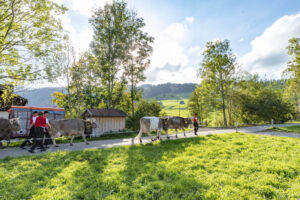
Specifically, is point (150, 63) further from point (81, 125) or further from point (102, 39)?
point (81, 125)

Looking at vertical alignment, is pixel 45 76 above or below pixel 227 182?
above

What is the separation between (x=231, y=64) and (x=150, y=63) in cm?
1572

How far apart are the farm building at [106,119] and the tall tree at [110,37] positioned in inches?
189

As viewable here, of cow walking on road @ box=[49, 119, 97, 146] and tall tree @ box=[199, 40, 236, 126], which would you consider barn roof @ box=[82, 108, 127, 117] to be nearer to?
cow walking on road @ box=[49, 119, 97, 146]

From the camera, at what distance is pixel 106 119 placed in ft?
66.5

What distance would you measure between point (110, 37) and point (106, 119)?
13272mm

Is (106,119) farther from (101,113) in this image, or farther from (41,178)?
(41,178)

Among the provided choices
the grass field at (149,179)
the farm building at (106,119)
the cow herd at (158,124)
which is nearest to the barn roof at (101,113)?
the farm building at (106,119)

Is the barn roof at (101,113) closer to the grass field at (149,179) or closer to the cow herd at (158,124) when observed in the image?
the cow herd at (158,124)

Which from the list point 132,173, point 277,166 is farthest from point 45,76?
point 277,166

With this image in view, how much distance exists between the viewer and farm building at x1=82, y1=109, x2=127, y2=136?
19.4 metres

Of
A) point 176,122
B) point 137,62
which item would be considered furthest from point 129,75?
point 176,122

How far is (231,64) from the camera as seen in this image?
28453 mm

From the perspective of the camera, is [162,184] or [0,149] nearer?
[162,184]
